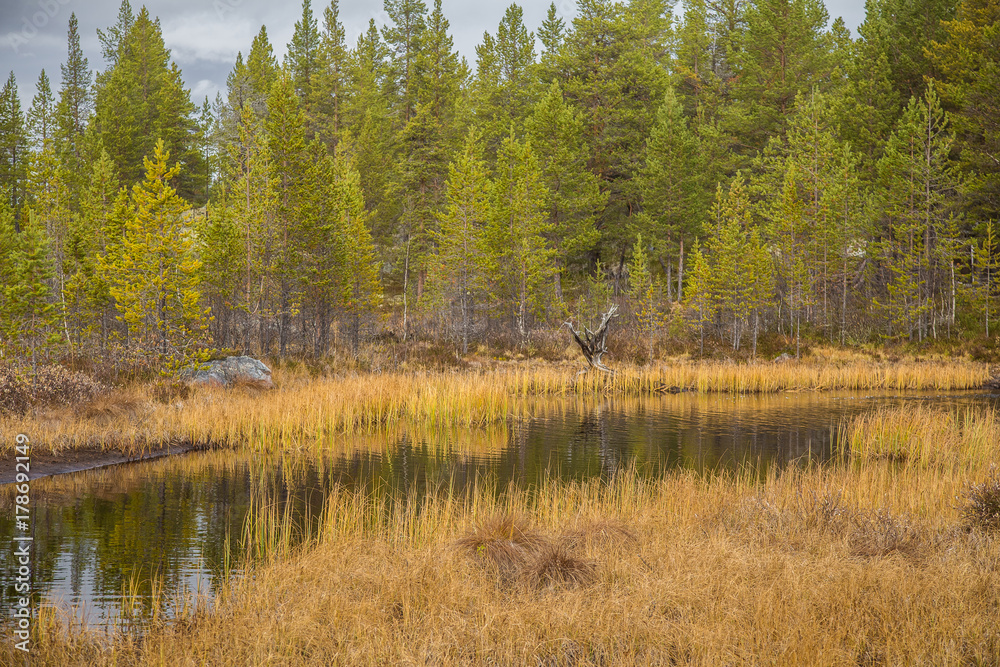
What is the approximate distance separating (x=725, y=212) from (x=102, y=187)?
34.2 m

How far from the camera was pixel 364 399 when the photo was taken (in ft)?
65.2

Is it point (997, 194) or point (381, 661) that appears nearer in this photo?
point (381, 661)

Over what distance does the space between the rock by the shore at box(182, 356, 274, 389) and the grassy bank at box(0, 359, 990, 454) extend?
73 centimetres

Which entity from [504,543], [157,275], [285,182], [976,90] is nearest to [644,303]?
[976,90]

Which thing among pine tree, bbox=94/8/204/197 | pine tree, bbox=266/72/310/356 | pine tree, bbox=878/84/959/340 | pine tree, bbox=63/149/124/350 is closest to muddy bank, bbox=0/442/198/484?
pine tree, bbox=63/149/124/350

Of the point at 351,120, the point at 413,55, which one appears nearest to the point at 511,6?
the point at 413,55

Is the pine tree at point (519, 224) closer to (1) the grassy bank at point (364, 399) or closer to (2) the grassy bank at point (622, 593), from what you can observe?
(1) the grassy bank at point (364, 399)

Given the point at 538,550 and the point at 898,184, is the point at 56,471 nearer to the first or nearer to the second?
the point at 538,550

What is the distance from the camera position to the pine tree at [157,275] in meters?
21.7

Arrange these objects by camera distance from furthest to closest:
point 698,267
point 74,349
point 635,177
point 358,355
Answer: point 635,177
point 698,267
point 358,355
point 74,349

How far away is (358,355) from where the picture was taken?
31.5m

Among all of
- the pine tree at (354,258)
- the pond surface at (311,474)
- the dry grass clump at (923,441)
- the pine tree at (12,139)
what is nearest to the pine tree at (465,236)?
the pine tree at (354,258)

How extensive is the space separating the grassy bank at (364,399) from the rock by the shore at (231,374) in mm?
732

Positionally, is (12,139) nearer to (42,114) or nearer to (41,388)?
(42,114)
